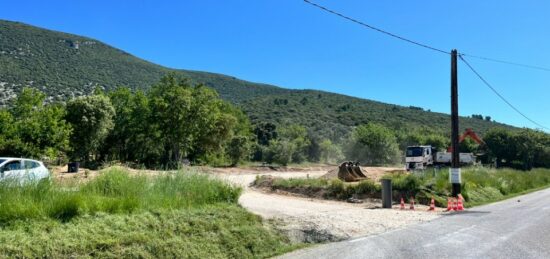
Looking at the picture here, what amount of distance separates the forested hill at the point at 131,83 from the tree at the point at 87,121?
22137mm

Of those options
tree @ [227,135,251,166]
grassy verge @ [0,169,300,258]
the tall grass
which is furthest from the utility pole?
tree @ [227,135,251,166]

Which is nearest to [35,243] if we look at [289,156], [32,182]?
[32,182]

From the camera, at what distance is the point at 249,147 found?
→ 221 feet

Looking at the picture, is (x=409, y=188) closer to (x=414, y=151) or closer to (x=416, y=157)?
(x=416, y=157)

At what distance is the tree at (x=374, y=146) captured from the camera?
82.8 metres

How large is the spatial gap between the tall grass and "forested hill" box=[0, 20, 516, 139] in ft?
199

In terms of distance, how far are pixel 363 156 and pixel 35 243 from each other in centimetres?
7960

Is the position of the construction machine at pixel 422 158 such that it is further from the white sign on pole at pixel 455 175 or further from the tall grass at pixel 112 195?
the tall grass at pixel 112 195

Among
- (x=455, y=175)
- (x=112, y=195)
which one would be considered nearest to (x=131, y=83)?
(x=455, y=175)

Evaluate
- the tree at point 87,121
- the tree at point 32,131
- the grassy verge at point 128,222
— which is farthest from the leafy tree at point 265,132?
the grassy verge at point 128,222

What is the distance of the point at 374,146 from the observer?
83188 mm

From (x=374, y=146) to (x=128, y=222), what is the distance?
251 ft

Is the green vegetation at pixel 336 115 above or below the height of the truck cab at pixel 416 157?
above

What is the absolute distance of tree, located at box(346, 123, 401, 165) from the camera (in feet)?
271
